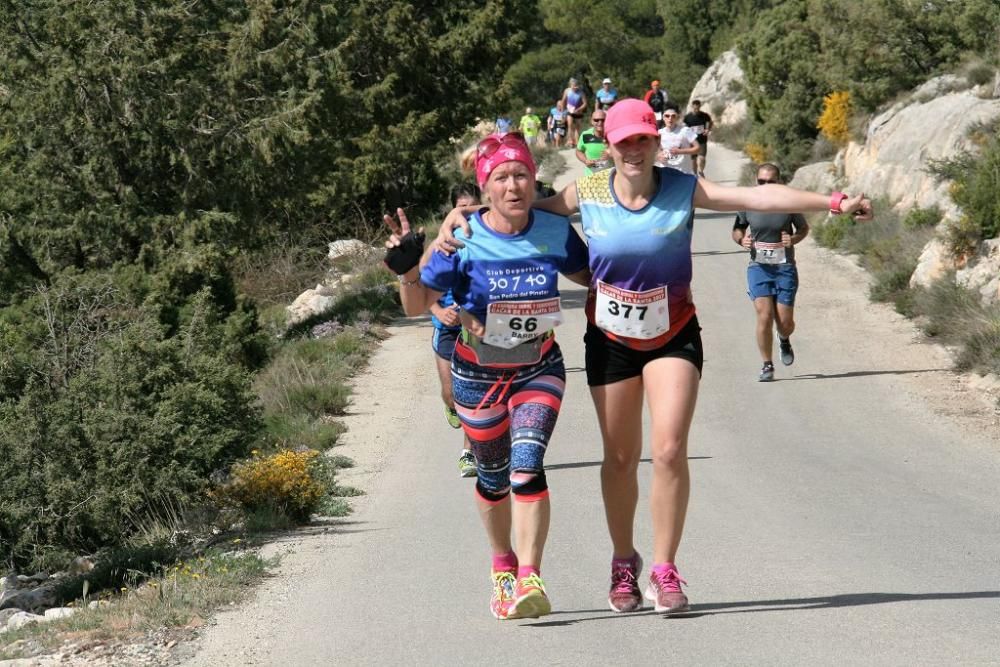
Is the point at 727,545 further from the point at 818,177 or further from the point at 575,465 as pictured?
the point at 818,177

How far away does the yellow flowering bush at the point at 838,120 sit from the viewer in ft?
95.9

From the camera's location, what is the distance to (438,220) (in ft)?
104

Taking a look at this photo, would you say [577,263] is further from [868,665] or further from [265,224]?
[265,224]

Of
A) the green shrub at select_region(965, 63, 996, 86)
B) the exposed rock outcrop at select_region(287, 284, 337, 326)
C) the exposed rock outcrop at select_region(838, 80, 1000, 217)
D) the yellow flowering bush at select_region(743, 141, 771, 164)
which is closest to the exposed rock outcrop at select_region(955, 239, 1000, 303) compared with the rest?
the exposed rock outcrop at select_region(838, 80, 1000, 217)

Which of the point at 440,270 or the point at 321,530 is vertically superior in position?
the point at 440,270

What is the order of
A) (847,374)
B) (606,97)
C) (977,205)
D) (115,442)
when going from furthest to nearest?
(606,97), (977,205), (847,374), (115,442)

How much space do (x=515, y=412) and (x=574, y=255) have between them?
2.41 feet

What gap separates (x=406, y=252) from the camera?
20.7 feet

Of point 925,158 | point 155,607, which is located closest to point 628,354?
point 155,607

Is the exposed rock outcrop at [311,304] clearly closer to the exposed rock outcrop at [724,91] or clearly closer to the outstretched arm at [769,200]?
the outstretched arm at [769,200]

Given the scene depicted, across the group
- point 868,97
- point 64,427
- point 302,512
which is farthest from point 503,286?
point 868,97

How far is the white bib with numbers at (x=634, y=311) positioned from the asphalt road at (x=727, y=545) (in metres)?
1.32

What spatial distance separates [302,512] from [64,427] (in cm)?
266

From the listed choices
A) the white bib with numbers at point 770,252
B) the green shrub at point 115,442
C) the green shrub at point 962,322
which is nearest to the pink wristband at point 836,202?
the green shrub at point 115,442
